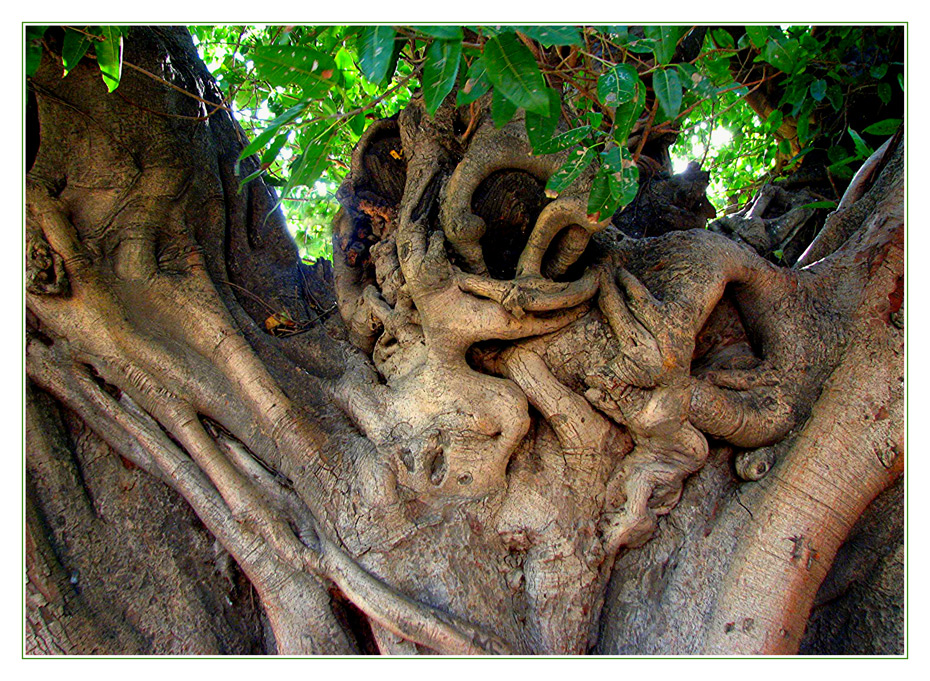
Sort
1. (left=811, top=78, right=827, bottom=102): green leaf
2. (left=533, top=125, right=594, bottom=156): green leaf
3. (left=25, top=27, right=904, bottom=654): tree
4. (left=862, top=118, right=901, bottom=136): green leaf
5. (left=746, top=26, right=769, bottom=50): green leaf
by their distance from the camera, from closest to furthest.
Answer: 1. (left=533, top=125, right=594, bottom=156): green leaf
2. (left=746, top=26, right=769, bottom=50): green leaf
3. (left=25, top=27, right=904, bottom=654): tree
4. (left=862, top=118, right=901, bottom=136): green leaf
5. (left=811, top=78, right=827, bottom=102): green leaf

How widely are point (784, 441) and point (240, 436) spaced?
198 cm

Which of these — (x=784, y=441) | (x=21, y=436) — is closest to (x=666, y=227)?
A: (x=784, y=441)

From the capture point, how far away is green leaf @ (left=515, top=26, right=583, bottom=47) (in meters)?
1.47

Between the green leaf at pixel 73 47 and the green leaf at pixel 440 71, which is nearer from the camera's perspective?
the green leaf at pixel 440 71

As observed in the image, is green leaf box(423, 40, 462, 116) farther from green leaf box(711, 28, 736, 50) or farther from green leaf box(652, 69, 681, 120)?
green leaf box(711, 28, 736, 50)

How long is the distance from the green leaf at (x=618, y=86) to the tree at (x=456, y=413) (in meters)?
0.15

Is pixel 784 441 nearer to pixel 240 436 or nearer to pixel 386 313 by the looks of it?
pixel 386 313

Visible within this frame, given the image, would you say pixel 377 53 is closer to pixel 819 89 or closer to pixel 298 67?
pixel 298 67

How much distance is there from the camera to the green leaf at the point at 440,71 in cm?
146

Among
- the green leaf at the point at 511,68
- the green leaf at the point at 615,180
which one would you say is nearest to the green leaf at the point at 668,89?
the green leaf at the point at 615,180

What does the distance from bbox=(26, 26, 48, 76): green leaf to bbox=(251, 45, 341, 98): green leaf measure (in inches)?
31.3

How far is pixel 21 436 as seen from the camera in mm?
2215

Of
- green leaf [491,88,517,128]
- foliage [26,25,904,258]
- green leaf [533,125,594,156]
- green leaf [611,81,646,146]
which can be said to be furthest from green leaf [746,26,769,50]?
green leaf [491,88,517,128]

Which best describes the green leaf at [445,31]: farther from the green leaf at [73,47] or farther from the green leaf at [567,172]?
the green leaf at [73,47]
